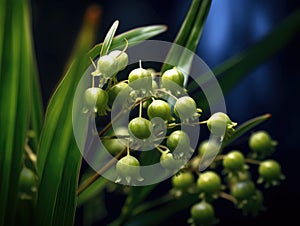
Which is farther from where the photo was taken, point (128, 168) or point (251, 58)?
point (251, 58)

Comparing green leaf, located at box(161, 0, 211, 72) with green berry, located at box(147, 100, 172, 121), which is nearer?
green berry, located at box(147, 100, 172, 121)

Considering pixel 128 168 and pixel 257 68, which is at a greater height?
pixel 128 168

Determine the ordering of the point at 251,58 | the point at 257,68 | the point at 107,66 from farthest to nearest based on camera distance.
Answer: the point at 257,68, the point at 251,58, the point at 107,66

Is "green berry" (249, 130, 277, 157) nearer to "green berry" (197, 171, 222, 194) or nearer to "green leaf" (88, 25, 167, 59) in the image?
"green berry" (197, 171, 222, 194)

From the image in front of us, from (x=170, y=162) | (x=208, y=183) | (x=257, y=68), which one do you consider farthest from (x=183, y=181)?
(x=257, y=68)

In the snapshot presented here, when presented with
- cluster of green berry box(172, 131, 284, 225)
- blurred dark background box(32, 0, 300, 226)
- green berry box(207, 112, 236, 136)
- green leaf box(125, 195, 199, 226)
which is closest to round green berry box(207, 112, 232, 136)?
green berry box(207, 112, 236, 136)

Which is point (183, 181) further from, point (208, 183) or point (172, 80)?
point (172, 80)

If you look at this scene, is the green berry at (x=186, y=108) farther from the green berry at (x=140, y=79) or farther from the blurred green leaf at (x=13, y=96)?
the blurred green leaf at (x=13, y=96)
